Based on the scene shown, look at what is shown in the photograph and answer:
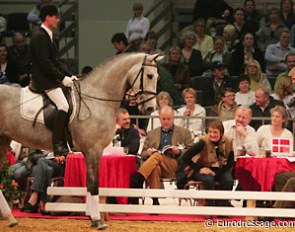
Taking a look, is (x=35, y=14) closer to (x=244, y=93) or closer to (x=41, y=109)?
(x=244, y=93)

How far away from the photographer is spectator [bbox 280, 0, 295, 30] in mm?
17688

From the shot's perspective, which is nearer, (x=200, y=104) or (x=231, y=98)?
(x=231, y=98)

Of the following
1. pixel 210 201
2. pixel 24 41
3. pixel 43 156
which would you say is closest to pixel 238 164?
pixel 210 201

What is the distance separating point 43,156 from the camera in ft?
43.4

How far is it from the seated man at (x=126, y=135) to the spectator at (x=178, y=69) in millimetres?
3150

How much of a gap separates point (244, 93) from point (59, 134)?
490 centimetres

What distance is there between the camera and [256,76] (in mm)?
15961

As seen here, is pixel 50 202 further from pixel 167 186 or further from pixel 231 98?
pixel 231 98

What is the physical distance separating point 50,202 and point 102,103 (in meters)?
1.91

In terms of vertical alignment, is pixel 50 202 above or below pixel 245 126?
below

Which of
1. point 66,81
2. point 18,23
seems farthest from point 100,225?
point 18,23

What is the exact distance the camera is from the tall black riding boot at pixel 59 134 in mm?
11062

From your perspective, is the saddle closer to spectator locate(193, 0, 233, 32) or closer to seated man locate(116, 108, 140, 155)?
seated man locate(116, 108, 140, 155)

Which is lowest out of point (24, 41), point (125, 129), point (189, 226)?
point (189, 226)
